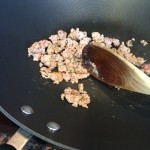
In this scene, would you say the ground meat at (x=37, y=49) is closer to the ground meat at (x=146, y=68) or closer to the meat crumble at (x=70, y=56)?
the meat crumble at (x=70, y=56)

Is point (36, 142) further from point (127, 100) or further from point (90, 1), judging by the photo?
point (90, 1)

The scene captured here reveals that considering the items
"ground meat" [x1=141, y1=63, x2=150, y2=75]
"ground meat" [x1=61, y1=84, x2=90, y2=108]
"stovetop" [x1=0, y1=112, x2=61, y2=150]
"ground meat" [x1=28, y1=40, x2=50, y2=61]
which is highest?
"ground meat" [x1=141, y1=63, x2=150, y2=75]

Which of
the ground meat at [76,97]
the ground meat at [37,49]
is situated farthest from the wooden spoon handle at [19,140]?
the ground meat at [37,49]

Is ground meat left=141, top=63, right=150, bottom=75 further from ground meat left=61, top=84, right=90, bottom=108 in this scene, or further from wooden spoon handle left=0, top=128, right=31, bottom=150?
wooden spoon handle left=0, top=128, right=31, bottom=150

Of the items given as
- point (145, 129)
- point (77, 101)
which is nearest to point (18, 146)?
point (77, 101)

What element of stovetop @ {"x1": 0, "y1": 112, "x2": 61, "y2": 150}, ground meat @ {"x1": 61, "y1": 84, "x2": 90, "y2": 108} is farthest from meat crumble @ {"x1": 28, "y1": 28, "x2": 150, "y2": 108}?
stovetop @ {"x1": 0, "y1": 112, "x2": 61, "y2": 150}

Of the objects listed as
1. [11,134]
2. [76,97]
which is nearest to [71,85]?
[76,97]
